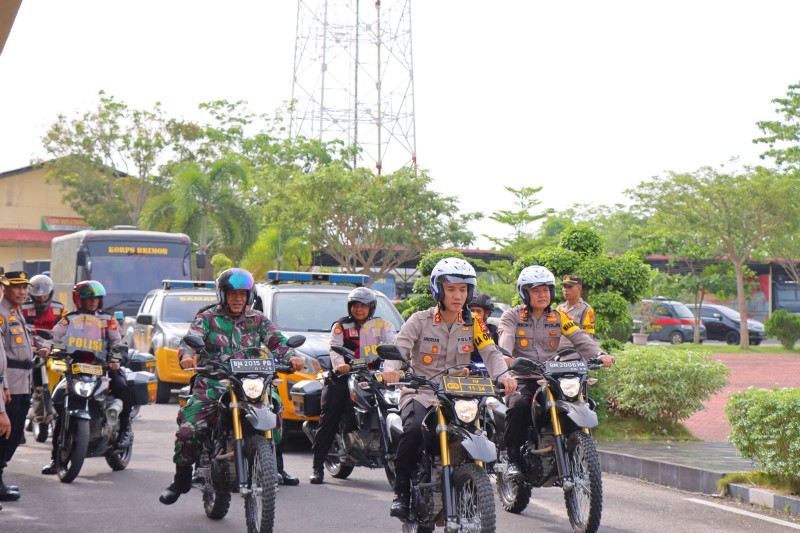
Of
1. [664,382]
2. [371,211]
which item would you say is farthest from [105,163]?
[664,382]

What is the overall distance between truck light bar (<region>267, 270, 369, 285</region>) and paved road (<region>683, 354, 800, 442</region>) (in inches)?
171

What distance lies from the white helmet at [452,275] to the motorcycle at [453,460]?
51 cm

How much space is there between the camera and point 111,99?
45438 mm

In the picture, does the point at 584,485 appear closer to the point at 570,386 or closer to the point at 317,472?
the point at 570,386

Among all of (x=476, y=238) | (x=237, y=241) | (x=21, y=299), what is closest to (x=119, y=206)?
(x=237, y=241)

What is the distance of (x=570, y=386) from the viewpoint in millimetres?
7562

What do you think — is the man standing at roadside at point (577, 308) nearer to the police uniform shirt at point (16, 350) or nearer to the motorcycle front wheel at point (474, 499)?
the motorcycle front wheel at point (474, 499)

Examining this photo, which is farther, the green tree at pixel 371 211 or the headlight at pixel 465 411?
the green tree at pixel 371 211

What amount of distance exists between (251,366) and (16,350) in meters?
2.49

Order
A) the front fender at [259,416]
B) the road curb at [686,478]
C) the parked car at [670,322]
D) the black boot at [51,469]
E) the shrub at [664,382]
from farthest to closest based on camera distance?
1. the parked car at [670,322]
2. the shrub at [664,382]
3. the black boot at [51,469]
4. the road curb at [686,478]
5. the front fender at [259,416]

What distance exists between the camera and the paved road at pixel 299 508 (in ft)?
24.7

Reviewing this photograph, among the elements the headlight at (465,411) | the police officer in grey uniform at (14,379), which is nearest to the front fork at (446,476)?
the headlight at (465,411)

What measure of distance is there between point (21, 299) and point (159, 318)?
26.1 feet

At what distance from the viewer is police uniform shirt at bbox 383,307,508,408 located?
21.7 feet
